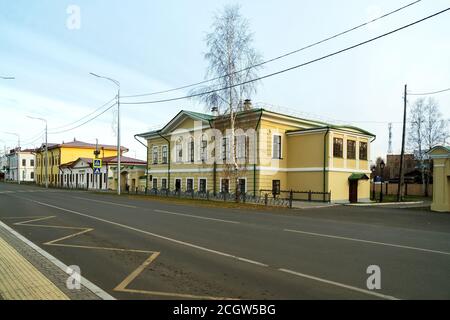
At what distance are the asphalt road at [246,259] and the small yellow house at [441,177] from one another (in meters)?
11.7

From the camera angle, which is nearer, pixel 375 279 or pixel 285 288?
pixel 285 288

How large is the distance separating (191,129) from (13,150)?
311ft

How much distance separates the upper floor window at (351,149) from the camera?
1307 inches

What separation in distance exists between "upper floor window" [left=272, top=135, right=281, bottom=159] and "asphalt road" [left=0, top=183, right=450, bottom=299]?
65.8 feet

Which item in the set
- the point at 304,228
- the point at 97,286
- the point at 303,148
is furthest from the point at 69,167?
the point at 97,286

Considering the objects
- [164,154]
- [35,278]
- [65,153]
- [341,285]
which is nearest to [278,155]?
[164,154]

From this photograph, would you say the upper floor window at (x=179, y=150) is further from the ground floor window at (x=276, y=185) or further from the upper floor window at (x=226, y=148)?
the ground floor window at (x=276, y=185)

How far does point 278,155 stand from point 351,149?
6.52m

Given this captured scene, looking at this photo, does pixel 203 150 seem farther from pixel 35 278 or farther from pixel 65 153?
pixel 65 153

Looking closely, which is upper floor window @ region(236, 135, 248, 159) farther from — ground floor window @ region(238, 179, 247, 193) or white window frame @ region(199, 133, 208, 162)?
white window frame @ region(199, 133, 208, 162)

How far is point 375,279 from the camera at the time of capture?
6398 millimetres

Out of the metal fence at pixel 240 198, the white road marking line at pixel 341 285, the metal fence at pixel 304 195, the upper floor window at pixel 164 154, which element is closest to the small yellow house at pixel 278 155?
the metal fence at pixel 304 195

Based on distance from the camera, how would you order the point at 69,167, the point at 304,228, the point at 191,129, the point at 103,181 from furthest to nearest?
1. the point at 69,167
2. the point at 103,181
3. the point at 191,129
4. the point at 304,228
